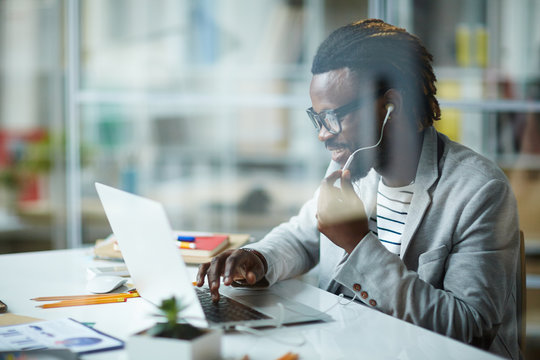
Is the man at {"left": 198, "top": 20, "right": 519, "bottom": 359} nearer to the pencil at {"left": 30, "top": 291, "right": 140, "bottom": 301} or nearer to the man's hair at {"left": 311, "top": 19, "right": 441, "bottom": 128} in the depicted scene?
the man's hair at {"left": 311, "top": 19, "right": 441, "bottom": 128}

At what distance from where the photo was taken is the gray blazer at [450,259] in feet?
3.30

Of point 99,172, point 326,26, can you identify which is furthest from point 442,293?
point 99,172

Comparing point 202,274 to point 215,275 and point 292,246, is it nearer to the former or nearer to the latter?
point 215,275

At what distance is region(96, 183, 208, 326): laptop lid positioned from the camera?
0.82 m

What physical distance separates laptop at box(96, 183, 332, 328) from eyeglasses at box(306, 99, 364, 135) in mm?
387

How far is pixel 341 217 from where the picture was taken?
3.48 ft

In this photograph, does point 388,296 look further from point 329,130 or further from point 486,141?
point 486,141

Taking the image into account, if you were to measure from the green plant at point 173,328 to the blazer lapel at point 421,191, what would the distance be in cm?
58

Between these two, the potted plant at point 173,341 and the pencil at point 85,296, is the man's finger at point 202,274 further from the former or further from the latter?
the potted plant at point 173,341

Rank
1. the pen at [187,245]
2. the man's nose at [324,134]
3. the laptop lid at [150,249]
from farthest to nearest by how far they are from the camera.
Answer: the pen at [187,245] < the man's nose at [324,134] < the laptop lid at [150,249]

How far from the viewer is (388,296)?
103 centimetres

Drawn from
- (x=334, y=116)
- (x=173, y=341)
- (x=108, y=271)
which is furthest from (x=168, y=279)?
(x=334, y=116)

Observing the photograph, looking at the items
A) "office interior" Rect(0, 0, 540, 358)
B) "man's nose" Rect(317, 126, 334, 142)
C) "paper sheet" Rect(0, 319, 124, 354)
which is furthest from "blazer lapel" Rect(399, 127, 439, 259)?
"office interior" Rect(0, 0, 540, 358)

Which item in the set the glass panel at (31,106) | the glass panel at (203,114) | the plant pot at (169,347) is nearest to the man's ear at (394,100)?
the plant pot at (169,347)
